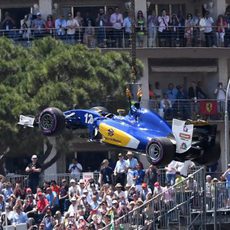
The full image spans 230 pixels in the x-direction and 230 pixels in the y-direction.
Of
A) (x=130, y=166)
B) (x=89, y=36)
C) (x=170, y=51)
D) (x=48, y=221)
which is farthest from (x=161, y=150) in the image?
(x=170, y=51)

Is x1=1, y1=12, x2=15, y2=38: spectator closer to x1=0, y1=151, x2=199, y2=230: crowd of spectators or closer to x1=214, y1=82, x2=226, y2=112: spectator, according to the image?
x1=214, y1=82, x2=226, y2=112: spectator

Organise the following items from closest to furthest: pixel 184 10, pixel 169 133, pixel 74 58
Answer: pixel 169 133 < pixel 74 58 < pixel 184 10

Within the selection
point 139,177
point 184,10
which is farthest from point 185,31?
point 139,177

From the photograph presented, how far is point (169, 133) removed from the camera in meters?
33.9

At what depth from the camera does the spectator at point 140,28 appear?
5365cm

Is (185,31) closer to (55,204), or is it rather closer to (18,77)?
(18,77)

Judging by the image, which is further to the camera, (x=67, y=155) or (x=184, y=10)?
(x=184, y=10)

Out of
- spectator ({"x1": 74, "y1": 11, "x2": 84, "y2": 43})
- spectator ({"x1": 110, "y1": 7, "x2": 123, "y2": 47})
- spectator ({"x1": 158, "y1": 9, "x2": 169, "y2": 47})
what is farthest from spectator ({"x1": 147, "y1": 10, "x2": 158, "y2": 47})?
spectator ({"x1": 74, "y1": 11, "x2": 84, "y2": 43})

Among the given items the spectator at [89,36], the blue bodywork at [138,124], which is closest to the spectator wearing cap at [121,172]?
the blue bodywork at [138,124]

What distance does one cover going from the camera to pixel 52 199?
4047 cm

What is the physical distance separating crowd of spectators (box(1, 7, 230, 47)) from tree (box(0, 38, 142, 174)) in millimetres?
5286

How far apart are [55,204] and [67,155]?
51.2ft

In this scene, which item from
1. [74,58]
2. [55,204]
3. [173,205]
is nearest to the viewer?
[173,205]

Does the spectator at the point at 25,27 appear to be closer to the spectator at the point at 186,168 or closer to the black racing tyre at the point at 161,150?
the spectator at the point at 186,168
